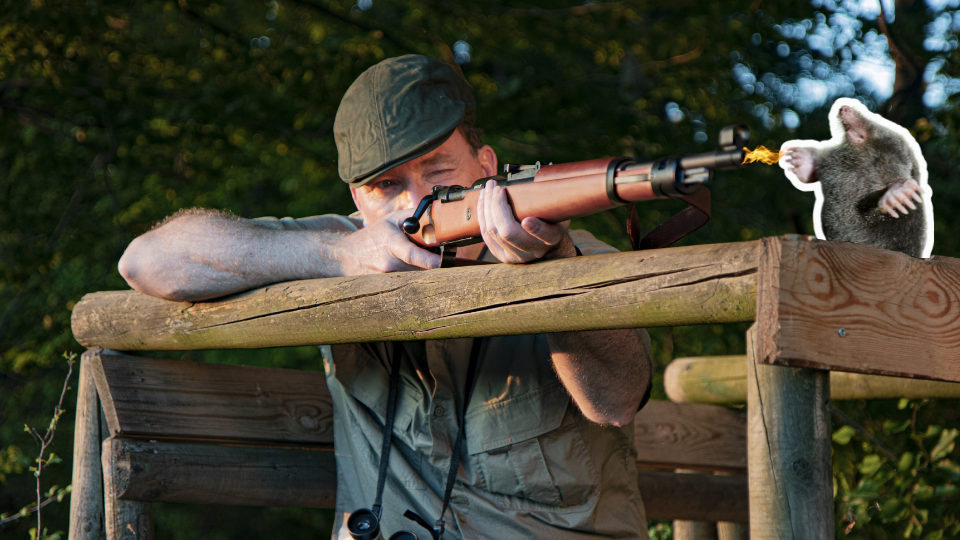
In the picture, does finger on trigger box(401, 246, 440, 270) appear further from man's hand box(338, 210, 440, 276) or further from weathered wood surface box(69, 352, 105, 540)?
weathered wood surface box(69, 352, 105, 540)

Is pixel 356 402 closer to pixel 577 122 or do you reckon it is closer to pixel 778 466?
pixel 778 466

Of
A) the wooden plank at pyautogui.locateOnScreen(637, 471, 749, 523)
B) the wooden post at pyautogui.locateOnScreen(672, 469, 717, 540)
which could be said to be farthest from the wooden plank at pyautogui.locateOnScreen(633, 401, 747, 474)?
the wooden post at pyautogui.locateOnScreen(672, 469, 717, 540)

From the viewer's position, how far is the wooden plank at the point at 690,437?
3424 mm

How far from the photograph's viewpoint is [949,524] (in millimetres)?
3361

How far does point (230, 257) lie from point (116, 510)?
2.97 feet

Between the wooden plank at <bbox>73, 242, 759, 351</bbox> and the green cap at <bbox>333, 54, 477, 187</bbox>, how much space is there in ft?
1.51

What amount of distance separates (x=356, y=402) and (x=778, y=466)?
1.49 metres

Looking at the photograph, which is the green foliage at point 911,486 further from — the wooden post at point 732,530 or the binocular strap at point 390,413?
the binocular strap at point 390,413

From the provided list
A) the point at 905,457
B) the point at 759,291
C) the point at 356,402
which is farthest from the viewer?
the point at 905,457

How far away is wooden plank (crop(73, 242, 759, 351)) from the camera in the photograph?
1396mm

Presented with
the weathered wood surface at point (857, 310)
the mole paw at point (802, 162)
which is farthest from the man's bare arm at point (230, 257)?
the weathered wood surface at point (857, 310)

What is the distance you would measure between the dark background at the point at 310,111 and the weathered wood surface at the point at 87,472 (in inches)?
123

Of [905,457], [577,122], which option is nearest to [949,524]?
[905,457]

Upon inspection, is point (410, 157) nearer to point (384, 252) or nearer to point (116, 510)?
point (384, 252)
